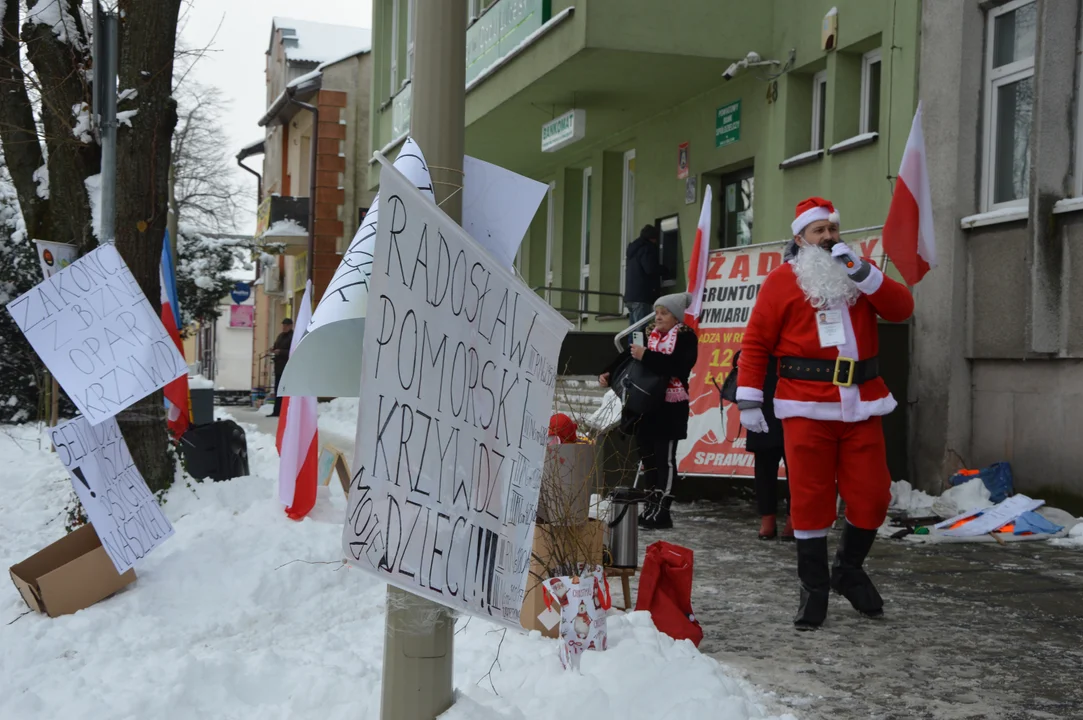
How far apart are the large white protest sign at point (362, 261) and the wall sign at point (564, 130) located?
441 inches

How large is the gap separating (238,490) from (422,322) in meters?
6.09

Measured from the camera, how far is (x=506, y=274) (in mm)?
3367

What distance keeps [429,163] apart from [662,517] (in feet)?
17.7

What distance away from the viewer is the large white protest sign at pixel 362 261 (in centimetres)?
320

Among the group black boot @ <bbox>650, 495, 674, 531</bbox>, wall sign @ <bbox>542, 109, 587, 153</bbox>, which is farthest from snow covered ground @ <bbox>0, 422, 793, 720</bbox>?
wall sign @ <bbox>542, 109, 587, 153</bbox>

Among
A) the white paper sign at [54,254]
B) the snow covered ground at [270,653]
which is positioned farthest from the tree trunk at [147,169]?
the white paper sign at [54,254]

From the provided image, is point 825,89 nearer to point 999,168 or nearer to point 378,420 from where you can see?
point 999,168

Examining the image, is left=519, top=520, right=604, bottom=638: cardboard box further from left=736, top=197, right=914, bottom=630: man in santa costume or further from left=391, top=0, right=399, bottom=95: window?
left=391, top=0, right=399, bottom=95: window

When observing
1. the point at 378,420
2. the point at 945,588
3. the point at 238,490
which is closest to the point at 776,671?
the point at 945,588

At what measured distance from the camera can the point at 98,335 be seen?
6.36 meters

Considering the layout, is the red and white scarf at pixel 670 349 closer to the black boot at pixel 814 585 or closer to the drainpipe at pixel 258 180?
the black boot at pixel 814 585

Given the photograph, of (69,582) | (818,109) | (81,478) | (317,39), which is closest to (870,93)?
(818,109)

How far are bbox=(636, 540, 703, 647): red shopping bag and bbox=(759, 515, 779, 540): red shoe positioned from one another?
306cm

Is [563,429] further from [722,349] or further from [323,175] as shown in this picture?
[323,175]
